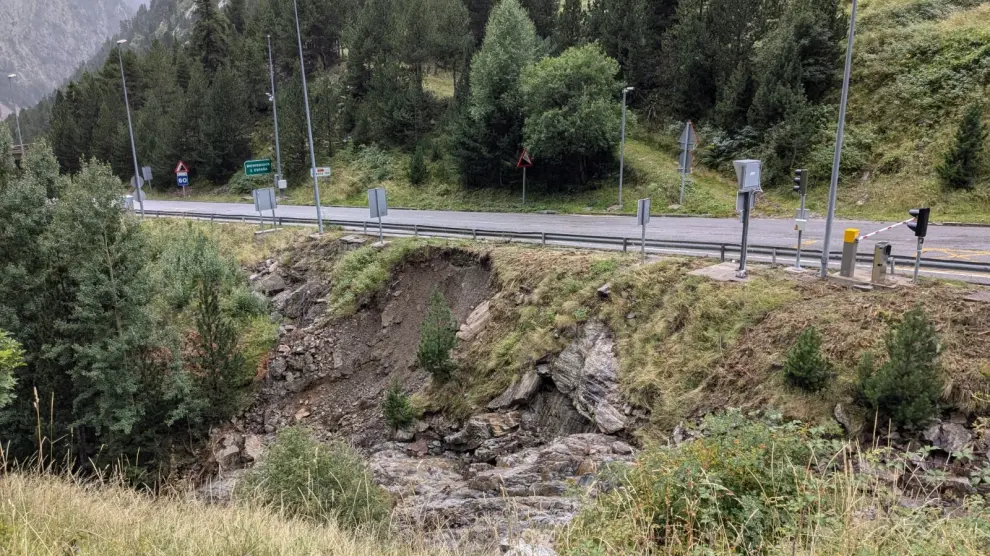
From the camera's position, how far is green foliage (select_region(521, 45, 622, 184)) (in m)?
27.6

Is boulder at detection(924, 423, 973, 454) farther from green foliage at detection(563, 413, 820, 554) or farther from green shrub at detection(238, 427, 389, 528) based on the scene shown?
green shrub at detection(238, 427, 389, 528)

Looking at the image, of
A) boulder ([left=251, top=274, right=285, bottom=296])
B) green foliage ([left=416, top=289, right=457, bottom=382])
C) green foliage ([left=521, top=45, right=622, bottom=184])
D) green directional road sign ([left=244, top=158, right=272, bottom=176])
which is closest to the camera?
green foliage ([left=416, top=289, right=457, bottom=382])

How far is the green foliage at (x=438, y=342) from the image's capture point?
1480 centimetres

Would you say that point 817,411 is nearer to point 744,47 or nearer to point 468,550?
point 468,550

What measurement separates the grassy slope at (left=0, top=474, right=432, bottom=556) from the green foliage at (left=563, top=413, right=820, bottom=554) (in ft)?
5.81

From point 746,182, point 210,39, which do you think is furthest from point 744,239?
point 210,39

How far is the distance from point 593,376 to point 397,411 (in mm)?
5206

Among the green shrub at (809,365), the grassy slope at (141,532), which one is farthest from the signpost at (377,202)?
the grassy slope at (141,532)

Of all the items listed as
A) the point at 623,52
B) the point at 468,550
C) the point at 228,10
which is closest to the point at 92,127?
the point at 228,10

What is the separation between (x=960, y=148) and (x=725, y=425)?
21664mm

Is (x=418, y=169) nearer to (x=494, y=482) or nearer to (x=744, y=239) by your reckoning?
(x=744, y=239)

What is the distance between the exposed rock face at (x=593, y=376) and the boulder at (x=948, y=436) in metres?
4.95

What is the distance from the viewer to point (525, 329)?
1470 centimetres

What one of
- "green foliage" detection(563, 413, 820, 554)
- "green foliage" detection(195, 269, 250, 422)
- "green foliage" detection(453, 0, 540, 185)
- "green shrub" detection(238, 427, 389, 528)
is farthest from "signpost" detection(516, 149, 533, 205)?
"green foliage" detection(563, 413, 820, 554)
